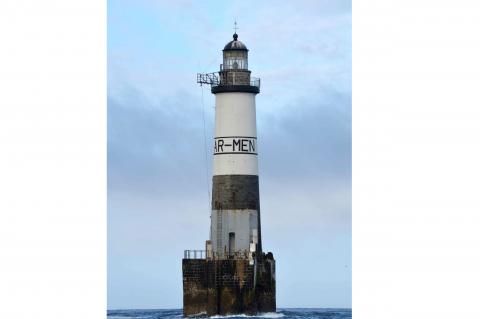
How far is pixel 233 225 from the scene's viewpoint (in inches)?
2247

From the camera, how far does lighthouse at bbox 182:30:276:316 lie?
56062 millimetres

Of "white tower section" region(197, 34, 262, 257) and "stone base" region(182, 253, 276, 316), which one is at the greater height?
"white tower section" region(197, 34, 262, 257)

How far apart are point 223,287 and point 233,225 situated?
2504mm

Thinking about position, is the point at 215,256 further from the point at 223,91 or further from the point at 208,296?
the point at 223,91

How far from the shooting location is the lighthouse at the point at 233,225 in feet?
184

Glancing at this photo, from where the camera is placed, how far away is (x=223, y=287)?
2206 inches

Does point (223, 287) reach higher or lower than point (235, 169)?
lower

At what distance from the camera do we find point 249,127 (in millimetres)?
56969

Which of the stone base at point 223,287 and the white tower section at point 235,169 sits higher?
the white tower section at point 235,169

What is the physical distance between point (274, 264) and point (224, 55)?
8.25 metres

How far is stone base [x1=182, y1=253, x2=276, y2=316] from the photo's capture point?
184 feet

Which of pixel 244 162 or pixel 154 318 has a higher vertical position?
pixel 244 162

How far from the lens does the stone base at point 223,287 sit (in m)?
56.0
